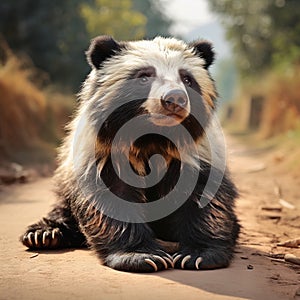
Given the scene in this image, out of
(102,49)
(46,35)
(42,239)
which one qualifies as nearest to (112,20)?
(46,35)

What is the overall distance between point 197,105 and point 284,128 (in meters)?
13.0

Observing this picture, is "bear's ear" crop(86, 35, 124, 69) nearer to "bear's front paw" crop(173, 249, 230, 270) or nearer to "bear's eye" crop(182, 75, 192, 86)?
"bear's eye" crop(182, 75, 192, 86)

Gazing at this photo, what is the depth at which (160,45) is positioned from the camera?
4.41 m

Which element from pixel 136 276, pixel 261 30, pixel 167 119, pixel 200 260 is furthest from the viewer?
pixel 261 30

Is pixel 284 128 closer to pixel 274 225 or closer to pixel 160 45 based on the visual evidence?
pixel 274 225

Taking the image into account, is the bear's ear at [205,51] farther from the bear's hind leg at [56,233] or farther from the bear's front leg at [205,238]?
the bear's hind leg at [56,233]

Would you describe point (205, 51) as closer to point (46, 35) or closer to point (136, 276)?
point (136, 276)

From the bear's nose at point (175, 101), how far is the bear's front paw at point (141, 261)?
857 millimetres

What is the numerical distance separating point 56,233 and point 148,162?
2.68 ft

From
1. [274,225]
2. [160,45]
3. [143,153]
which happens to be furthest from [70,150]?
[274,225]

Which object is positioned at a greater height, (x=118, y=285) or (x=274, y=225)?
(x=274, y=225)

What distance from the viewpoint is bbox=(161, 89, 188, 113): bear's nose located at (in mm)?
3830

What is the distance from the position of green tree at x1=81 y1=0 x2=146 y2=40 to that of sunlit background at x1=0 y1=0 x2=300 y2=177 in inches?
1.7

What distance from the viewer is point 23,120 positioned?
12195mm
